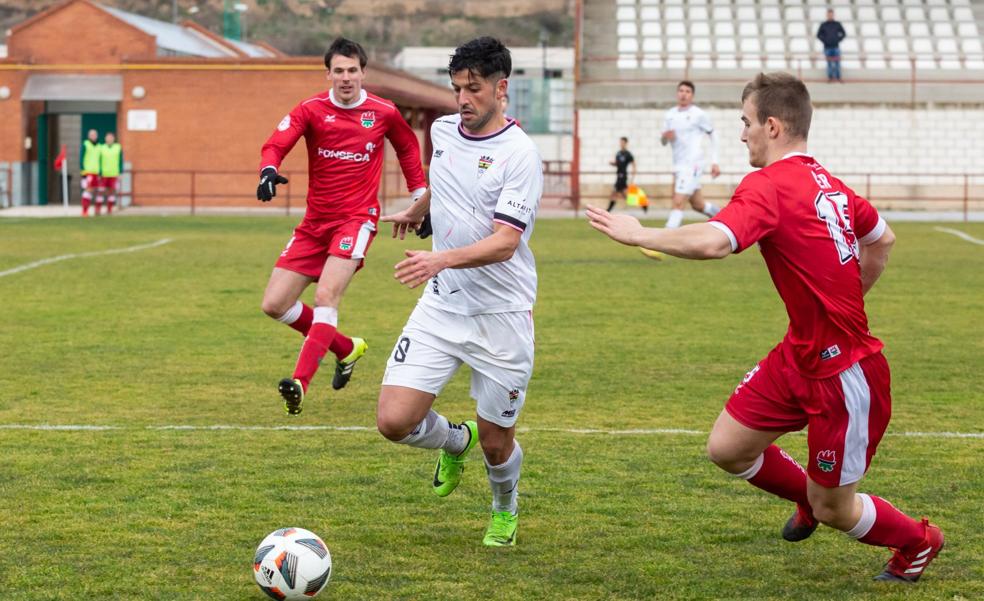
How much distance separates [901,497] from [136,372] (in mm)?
6030

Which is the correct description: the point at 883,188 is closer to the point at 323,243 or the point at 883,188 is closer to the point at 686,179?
the point at 686,179

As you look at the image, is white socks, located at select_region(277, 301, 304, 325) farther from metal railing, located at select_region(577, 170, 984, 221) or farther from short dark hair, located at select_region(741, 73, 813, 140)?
metal railing, located at select_region(577, 170, 984, 221)

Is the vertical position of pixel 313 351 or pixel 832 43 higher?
pixel 832 43

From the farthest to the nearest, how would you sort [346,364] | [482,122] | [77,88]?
1. [77,88]
2. [346,364]
3. [482,122]

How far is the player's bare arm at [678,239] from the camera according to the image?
4383mm

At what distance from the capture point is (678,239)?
4.41 meters

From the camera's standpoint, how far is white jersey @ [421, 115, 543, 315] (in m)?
5.61

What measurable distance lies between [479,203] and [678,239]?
146 cm

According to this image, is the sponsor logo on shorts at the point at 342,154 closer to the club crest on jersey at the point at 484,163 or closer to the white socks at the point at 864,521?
the club crest on jersey at the point at 484,163

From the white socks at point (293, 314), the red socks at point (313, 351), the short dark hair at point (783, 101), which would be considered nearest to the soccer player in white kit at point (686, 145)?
the white socks at point (293, 314)

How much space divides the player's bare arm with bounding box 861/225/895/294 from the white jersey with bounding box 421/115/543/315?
1285mm

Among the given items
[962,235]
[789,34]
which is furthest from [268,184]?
[789,34]

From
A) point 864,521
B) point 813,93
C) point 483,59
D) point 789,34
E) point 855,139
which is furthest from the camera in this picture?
point 789,34

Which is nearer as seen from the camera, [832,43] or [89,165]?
[89,165]
